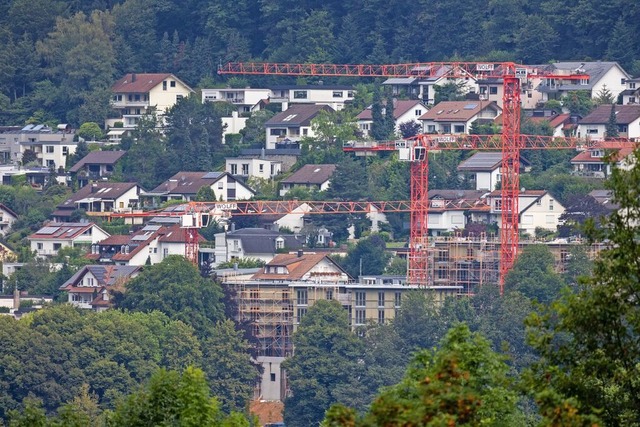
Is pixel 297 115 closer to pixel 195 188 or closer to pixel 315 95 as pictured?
pixel 315 95

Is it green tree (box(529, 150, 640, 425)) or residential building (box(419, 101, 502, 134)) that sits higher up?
residential building (box(419, 101, 502, 134))

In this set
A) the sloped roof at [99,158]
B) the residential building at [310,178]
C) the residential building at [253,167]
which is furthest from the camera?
the sloped roof at [99,158]

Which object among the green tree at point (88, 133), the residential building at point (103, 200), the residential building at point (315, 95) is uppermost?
the residential building at point (315, 95)

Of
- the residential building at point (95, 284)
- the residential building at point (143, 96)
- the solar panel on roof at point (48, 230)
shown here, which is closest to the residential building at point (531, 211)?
the residential building at point (95, 284)

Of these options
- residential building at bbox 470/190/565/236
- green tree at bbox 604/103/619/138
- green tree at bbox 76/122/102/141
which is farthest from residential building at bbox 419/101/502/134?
green tree at bbox 76/122/102/141

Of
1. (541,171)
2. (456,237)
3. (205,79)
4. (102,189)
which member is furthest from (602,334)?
(205,79)

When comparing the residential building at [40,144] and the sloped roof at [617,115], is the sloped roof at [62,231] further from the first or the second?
the sloped roof at [617,115]

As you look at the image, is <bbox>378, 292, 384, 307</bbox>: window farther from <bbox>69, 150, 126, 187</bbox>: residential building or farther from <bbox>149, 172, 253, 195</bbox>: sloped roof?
<bbox>69, 150, 126, 187</bbox>: residential building
